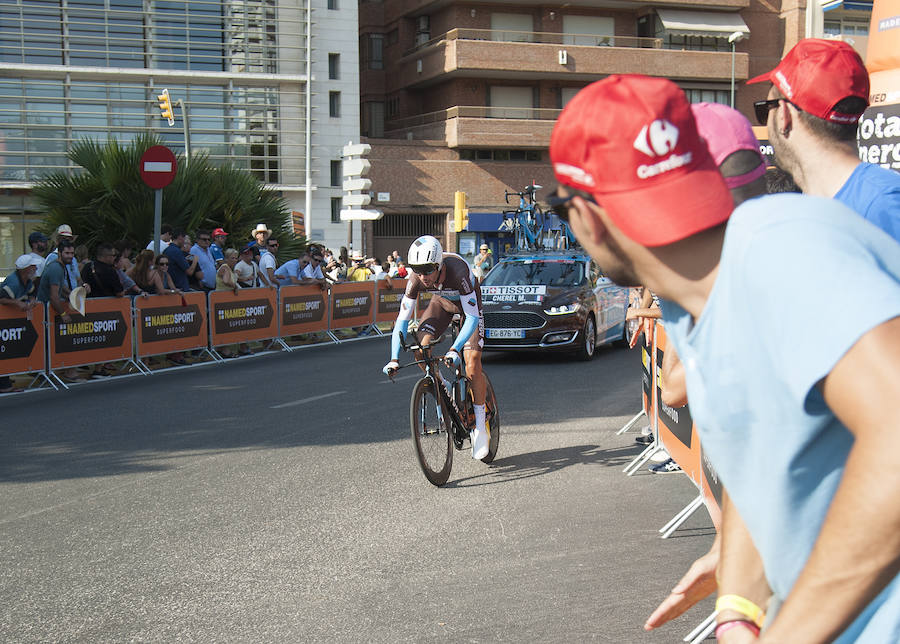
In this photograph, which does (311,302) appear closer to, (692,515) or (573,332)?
(573,332)

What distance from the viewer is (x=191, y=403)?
1179 centimetres

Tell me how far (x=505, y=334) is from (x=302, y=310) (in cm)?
504

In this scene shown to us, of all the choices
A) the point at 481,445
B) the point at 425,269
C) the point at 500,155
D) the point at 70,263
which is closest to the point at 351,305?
the point at 70,263

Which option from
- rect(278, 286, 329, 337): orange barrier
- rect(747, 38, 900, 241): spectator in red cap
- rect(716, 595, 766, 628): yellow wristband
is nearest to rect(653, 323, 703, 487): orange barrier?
rect(747, 38, 900, 241): spectator in red cap

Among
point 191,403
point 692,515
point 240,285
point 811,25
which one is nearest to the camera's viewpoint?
point 692,515

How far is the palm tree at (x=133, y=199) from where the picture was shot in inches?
803

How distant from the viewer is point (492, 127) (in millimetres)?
51000

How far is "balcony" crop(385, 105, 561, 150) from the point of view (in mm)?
50531

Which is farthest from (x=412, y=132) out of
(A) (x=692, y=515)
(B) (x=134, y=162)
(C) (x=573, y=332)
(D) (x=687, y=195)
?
(D) (x=687, y=195)

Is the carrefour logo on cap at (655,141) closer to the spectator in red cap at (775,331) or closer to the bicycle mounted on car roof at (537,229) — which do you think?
the spectator in red cap at (775,331)

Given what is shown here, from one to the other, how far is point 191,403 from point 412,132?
44284 millimetres

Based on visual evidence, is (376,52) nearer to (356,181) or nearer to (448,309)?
(356,181)

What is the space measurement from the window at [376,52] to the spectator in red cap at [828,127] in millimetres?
57147

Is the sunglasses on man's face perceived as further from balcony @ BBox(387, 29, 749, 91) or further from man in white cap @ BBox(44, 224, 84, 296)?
balcony @ BBox(387, 29, 749, 91)
